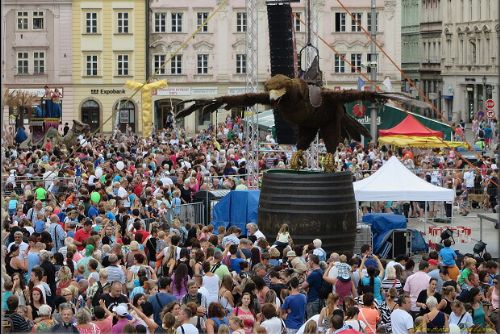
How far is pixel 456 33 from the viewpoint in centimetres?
9381

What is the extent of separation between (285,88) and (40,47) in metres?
57.3

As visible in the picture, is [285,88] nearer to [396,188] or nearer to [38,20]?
[396,188]

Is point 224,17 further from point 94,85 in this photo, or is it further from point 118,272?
point 118,272

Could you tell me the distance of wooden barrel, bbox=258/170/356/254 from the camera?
25.2 metres

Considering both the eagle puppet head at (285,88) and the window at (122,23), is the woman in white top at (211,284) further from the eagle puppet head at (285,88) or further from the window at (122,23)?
the window at (122,23)

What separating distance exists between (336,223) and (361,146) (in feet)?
83.9

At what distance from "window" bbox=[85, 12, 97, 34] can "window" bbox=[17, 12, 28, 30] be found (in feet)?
10.0

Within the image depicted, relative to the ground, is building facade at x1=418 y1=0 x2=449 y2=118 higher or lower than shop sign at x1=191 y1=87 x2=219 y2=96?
higher

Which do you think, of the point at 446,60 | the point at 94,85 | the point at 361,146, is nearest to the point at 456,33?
the point at 446,60

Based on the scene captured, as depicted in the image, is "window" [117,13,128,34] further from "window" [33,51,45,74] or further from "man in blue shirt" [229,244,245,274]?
"man in blue shirt" [229,244,245,274]

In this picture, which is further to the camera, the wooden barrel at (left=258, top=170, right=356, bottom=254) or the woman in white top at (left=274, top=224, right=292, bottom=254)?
the wooden barrel at (left=258, top=170, right=356, bottom=254)

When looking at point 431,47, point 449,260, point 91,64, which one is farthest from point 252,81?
point 431,47

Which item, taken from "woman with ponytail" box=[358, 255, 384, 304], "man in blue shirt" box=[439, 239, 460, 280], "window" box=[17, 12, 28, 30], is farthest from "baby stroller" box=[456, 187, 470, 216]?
"window" box=[17, 12, 28, 30]

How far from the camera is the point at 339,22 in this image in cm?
8256
